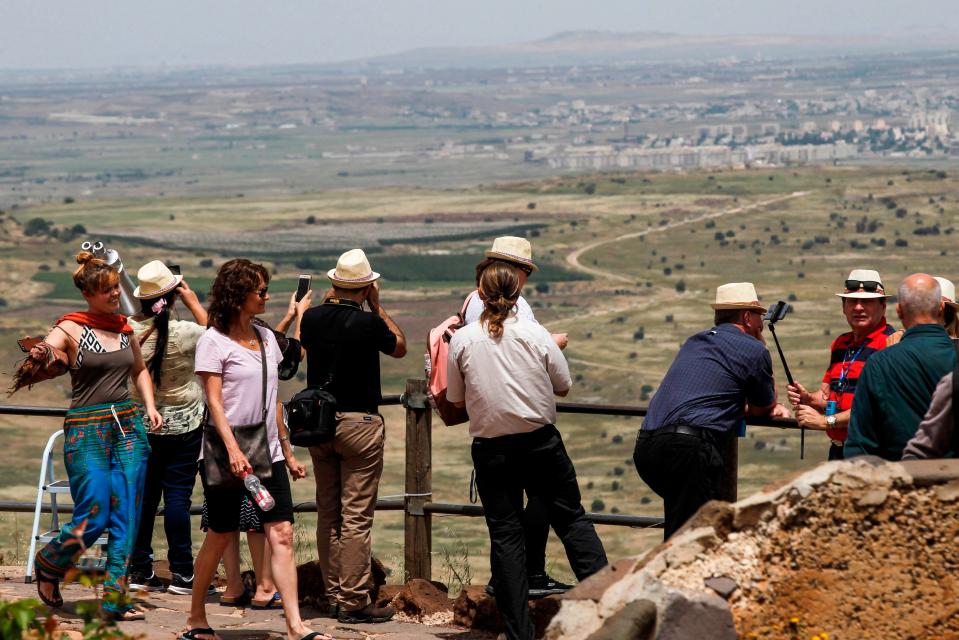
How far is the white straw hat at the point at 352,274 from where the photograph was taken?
Result: 6398mm

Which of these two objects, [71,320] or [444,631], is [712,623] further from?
[71,320]

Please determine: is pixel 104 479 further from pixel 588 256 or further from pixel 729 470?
pixel 588 256

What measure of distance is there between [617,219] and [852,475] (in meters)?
140

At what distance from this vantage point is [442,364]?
620 centimetres

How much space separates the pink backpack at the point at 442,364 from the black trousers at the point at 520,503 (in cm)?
25

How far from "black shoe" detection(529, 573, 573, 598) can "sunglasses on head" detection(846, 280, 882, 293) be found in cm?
166

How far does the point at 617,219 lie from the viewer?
473ft

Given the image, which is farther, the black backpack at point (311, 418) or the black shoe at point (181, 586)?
the black shoe at point (181, 586)

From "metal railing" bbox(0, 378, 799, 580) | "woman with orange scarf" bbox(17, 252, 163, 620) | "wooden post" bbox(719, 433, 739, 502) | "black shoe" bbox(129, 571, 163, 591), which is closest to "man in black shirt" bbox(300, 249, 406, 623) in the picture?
"metal railing" bbox(0, 378, 799, 580)

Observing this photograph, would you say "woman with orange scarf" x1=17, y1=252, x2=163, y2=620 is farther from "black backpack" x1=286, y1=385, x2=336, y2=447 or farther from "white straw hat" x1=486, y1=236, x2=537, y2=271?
"white straw hat" x1=486, y1=236, x2=537, y2=271

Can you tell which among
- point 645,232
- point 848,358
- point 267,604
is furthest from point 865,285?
point 645,232

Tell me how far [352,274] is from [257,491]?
110 cm

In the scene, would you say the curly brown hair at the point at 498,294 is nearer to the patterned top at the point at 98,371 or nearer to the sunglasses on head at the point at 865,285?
the sunglasses on head at the point at 865,285

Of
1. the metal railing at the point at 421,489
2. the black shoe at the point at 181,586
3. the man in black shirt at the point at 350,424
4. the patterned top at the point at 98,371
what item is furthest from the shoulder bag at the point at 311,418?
the black shoe at the point at 181,586
